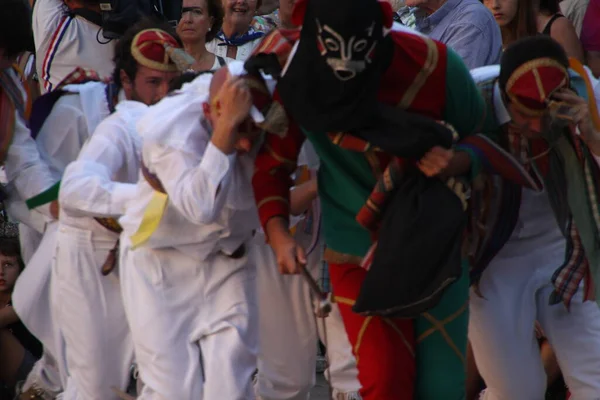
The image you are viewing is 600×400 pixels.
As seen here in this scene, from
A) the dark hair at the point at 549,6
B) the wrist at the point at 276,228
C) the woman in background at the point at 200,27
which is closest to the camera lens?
the wrist at the point at 276,228

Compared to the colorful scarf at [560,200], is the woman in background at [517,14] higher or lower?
lower

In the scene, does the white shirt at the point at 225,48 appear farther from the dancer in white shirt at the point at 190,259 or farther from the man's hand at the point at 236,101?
the man's hand at the point at 236,101

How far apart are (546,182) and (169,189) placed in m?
1.67

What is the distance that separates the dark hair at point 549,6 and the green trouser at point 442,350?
11.1ft

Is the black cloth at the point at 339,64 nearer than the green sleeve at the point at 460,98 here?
Yes

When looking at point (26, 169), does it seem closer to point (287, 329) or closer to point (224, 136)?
point (287, 329)

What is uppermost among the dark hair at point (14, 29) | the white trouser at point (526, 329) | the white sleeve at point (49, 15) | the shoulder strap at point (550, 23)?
the shoulder strap at point (550, 23)

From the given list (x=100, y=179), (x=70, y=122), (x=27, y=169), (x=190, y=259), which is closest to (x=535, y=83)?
(x=190, y=259)

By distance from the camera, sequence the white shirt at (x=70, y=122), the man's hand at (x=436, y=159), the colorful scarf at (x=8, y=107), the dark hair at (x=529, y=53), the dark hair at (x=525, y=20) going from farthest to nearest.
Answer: the dark hair at (x=525, y=20)
the colorful scarf at (x=8, y=107)
the white shirt at (x=70, y=122)
the dark hair at (x=529, y=53)
the man's hand at (x=436, y=159)

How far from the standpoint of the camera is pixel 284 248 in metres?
5.39

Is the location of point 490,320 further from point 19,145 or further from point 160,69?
point 19,145

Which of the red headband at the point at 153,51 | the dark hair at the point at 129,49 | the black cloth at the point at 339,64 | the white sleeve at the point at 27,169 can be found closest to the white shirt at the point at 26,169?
the white sleeve at the point at 27,169

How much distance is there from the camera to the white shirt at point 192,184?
571 cm

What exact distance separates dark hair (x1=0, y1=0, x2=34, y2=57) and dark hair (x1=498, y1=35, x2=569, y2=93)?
3285 millimetres
